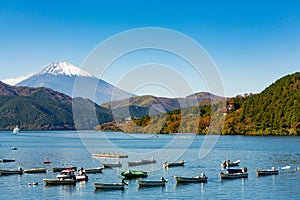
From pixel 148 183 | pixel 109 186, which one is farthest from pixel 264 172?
pixel 109 186

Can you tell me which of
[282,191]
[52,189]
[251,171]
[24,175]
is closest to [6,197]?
[52,189]

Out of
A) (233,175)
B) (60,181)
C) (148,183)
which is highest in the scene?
(233,175)

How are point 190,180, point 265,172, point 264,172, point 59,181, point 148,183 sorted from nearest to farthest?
point 148,183 < point 59,181 < point 190,180 < point 264,172 < point 265,172

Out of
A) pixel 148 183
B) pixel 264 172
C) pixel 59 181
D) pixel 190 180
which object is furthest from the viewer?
pixel 264 172

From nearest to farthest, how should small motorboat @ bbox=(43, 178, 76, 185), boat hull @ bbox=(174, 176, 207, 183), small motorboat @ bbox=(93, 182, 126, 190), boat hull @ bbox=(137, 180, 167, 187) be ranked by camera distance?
small motorboat @ bbox=(93, 182, 126, 190) → boat hull @ bbox=(137, 180, 167, 187) → small motorboat @ bbox=(43, 178, 76, 185) → boat hull @ bbox=(174, 176, 207, 183)

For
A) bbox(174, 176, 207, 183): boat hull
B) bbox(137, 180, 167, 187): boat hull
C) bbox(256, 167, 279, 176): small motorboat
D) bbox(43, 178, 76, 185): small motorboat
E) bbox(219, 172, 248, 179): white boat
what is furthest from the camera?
bbox(256, 167, 279, 176): small motorboat

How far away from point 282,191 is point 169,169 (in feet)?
90.5

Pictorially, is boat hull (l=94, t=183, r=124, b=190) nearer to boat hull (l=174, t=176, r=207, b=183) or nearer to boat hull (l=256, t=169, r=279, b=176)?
boat hull (l=174, t=176, r=207, b=183)

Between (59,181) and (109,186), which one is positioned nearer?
(109,186)

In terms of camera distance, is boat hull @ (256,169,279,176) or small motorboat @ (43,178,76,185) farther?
boat hull @ (256,169,279,176)

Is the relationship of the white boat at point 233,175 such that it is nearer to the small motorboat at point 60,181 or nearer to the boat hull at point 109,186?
the boat hull at point 109,186

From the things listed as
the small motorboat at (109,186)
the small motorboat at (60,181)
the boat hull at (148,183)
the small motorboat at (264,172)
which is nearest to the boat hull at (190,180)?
the boat hull at (148,183)

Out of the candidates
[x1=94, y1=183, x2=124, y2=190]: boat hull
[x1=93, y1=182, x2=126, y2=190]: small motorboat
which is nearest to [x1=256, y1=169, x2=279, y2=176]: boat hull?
[x1=93, y1=182, x2=126, y2=190]: small motorboat

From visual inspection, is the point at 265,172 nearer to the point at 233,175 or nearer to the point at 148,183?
the point at 233,175
